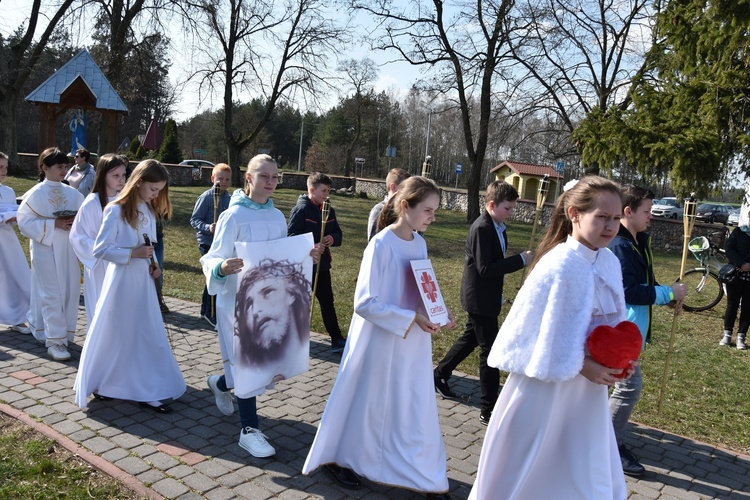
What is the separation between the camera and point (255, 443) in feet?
14.9

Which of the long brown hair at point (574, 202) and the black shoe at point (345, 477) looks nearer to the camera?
the long brown hair at point (574, 202)

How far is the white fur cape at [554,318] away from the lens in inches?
123

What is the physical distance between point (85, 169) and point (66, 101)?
39.4 feet

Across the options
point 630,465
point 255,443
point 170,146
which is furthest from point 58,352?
point 170,146

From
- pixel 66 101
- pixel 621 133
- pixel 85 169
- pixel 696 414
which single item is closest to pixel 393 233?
pixel 696 414

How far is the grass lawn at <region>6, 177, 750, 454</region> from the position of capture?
6.08 meters

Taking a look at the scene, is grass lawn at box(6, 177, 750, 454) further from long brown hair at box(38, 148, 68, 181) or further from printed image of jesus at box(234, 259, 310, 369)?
long brown hair at box(38, 148, 68, 181)

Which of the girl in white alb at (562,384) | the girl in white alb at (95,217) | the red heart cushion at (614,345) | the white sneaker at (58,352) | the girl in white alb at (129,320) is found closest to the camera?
the red heart cushion at (614,345)

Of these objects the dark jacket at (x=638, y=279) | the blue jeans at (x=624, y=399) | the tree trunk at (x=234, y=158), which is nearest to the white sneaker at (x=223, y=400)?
the blue jeans at (x=624, y=399)

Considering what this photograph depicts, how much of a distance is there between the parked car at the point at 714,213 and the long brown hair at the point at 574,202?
46.5m

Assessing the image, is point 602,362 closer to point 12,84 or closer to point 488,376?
point 488,376

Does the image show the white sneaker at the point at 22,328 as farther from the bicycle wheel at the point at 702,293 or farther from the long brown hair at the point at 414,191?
the bicycle wheel at the point at 702,293

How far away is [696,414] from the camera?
6.29m

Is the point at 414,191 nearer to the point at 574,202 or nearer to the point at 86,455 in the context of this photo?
the point at 574,202
